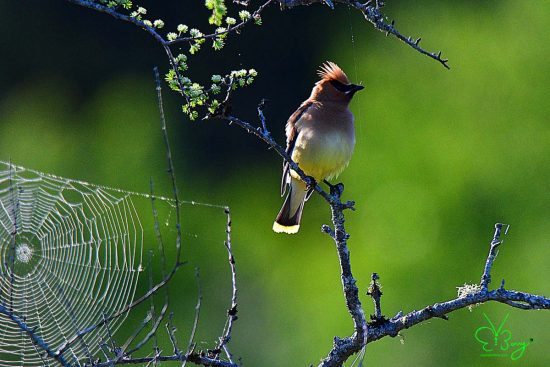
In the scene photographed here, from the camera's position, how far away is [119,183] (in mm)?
16781

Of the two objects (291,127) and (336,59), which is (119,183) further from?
(291,127)

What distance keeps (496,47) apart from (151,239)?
5.11 meters

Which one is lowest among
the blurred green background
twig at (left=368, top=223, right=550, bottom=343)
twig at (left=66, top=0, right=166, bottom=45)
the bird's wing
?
twig at (left=368, top=223, right=550, bottom=343)

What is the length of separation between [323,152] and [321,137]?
0.28ft

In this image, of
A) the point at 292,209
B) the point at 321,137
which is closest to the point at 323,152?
the point at 321,137

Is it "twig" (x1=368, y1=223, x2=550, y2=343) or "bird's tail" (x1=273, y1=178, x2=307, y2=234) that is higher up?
"bird's tail" (x1=273, y1=178, x2=307, y2=234)

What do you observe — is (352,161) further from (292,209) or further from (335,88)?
(335,88)

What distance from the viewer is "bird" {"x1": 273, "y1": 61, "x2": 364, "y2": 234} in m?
6.35

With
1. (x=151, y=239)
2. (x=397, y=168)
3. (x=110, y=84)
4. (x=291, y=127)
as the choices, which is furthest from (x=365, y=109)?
(x=291, y=127)

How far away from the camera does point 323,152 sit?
6.32 meters
